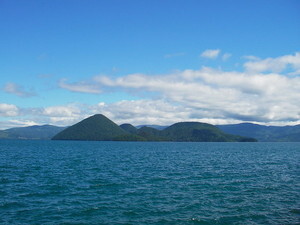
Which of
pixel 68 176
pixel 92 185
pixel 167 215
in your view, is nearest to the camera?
pixel 167 215

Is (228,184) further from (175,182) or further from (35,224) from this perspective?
(35,224)

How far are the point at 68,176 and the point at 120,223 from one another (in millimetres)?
32285

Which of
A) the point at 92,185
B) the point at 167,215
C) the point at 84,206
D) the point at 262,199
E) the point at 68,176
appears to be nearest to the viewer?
the point at 167,215

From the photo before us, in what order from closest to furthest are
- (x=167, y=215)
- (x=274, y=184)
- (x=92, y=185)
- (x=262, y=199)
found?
(x=167, y=215) < (x=262, y=199) < (x=92, y=185) < (x=274, y=184)

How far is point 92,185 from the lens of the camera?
48438 mm

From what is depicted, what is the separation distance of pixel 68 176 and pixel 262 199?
39552 mm

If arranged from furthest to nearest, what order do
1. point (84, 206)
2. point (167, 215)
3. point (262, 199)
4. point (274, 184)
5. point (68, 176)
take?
1. point (68, 176)
2. point (274, 184)
3. point (262, 199)
4. point (84, 206)
5. point (167, 215)

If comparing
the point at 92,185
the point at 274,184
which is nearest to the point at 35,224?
the point at 92,185

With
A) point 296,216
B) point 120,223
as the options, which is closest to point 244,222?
point 296,216

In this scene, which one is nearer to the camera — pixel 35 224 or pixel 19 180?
pixel 35 224

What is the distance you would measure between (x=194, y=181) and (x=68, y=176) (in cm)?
2746

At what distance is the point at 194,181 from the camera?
5353cm

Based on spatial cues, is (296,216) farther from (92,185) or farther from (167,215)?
(92,185)

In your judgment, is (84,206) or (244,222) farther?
(84,206)
